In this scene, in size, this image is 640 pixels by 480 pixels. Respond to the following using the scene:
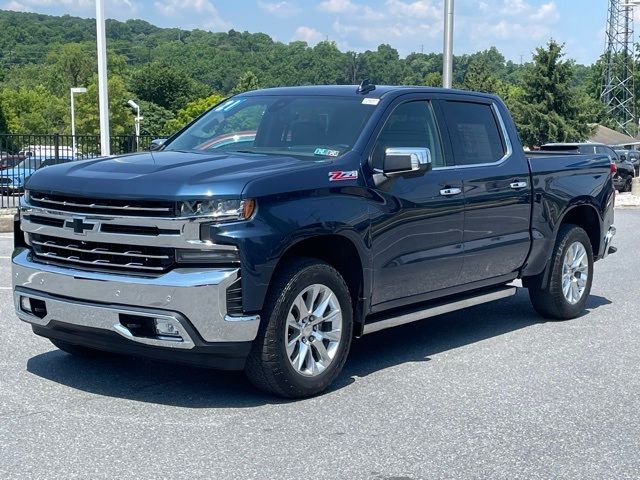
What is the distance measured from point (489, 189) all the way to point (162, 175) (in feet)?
9.47

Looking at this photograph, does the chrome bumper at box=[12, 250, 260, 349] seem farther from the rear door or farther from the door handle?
the rear door

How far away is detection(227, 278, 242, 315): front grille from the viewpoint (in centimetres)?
535

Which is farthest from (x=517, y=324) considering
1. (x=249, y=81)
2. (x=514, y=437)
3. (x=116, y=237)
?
(x=249, y=81)

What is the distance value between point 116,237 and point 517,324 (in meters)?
4.36

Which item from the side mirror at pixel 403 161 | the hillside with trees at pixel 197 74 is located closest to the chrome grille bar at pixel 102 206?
the side mirror at pixel 403 161

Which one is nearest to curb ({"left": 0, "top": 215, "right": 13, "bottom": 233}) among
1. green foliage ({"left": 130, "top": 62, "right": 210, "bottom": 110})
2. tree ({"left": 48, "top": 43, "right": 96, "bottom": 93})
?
green foliage ({"left": 130, "top": 62, "right": 210, "bottom": 110})

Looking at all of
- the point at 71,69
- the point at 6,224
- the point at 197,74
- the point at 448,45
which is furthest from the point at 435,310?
the point at 197,74

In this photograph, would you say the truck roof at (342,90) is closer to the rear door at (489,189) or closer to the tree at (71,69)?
the rear door at (489,189)

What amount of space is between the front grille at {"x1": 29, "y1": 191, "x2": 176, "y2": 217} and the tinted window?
5.48ft

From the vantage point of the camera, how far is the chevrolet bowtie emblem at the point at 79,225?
561 centimetres

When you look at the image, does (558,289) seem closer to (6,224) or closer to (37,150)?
(6,224)

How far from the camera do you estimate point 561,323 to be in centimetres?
870

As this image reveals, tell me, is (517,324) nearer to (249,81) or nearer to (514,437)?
(514,437)

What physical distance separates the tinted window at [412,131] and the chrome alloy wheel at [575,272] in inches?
83.0
